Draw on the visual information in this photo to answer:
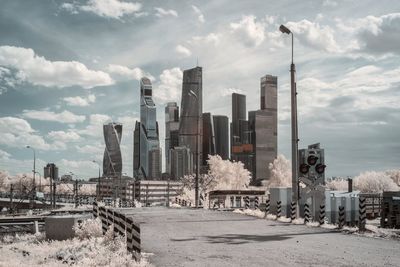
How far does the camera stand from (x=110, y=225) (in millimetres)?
19922

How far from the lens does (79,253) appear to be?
15219mm

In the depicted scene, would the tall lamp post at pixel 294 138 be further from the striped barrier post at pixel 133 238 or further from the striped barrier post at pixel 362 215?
the striped barrier post at pixel 133 238

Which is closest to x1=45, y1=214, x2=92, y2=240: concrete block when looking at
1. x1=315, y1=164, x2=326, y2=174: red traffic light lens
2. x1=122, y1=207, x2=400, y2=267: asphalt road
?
x1=122, y1=207, x2=400, y2=267: asphalt road

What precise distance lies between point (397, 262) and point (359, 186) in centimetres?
19558

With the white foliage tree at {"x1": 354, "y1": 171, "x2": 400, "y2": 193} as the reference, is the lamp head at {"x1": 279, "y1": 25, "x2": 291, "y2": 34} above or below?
above

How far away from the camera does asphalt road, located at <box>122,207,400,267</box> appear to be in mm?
13805

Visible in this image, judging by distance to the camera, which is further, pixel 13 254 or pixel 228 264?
pixel 13 254

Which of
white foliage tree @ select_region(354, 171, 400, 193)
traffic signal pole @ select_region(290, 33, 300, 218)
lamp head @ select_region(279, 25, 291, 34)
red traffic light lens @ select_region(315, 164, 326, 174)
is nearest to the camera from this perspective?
red traffic light lens @ select_region(315, 164, 326, 174)

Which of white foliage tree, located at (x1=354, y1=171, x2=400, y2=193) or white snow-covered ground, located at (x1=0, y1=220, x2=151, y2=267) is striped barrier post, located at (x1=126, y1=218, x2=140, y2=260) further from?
white foliage tree, located at (x1=354, y1=171, x2=400, y2=193)

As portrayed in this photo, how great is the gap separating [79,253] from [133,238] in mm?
2115

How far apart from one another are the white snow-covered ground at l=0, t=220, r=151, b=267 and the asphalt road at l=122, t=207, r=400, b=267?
1.00 metres

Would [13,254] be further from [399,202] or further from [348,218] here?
[348,218]

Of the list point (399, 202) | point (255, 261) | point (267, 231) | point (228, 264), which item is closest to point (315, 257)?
point (255, 261)

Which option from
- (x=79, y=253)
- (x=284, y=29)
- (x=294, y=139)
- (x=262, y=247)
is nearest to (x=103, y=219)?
(x=79, y=253)
